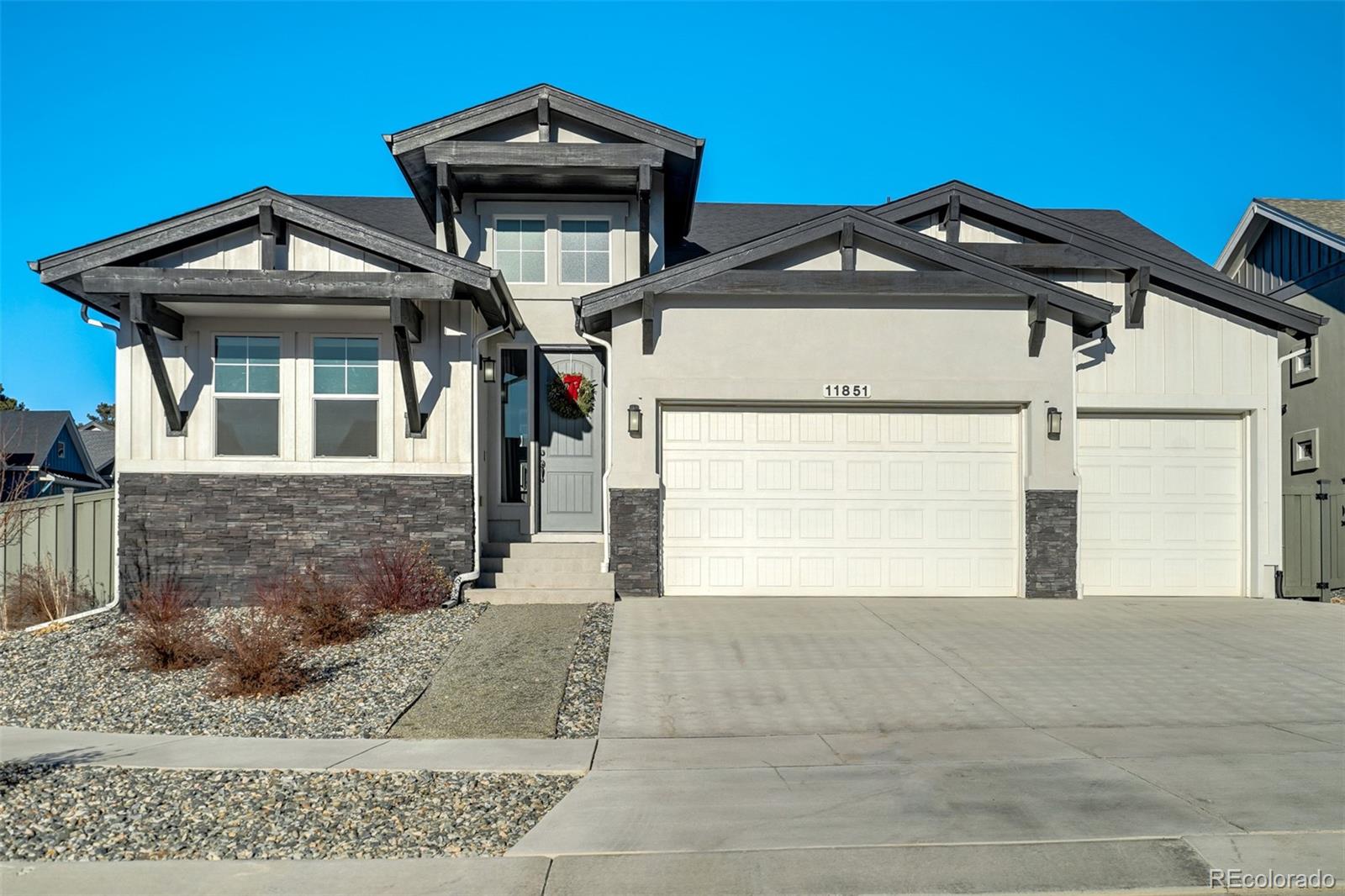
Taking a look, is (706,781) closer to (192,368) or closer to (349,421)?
(349,421)

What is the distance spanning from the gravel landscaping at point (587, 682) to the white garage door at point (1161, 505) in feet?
21.6

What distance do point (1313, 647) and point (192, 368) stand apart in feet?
41.8

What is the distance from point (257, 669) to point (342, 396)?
4847 mm

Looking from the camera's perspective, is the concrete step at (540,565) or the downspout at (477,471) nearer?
the downspout at (477,471)

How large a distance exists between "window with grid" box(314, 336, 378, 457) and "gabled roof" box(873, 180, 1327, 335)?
A: 7.31m

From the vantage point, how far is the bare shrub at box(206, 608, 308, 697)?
25.3 ft

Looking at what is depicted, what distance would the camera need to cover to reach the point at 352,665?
862 centimetres

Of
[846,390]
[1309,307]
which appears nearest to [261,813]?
[846,390]

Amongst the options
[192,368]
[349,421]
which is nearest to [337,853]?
[349,421]

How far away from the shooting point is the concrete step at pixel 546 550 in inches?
486

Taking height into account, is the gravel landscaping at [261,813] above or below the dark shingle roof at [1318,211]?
below

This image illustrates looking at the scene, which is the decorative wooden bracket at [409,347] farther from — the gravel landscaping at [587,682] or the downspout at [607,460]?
the gravel landscaping at [587,682]

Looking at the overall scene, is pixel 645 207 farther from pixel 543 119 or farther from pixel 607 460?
pixel 607 460

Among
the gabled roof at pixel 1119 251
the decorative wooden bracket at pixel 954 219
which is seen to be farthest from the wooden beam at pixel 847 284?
A: the decorative wooden bracket at pixel 954 219
